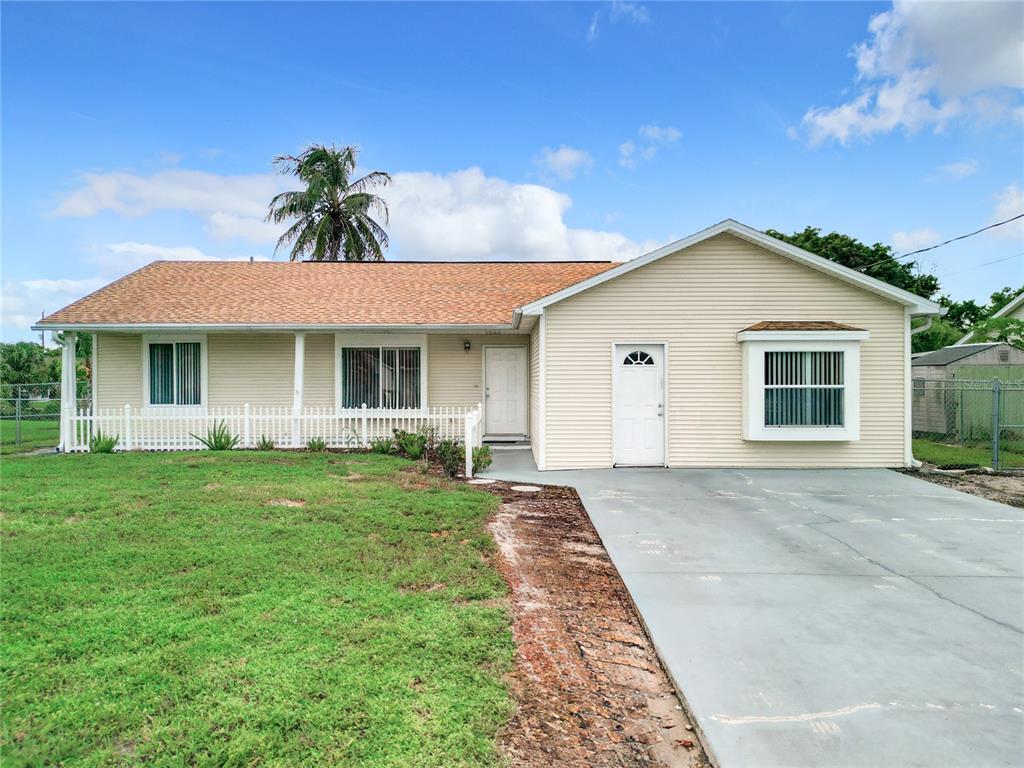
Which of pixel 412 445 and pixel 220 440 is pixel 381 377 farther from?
pixel 220 440

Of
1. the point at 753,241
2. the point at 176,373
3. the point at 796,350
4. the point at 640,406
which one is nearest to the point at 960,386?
the point at 796,350

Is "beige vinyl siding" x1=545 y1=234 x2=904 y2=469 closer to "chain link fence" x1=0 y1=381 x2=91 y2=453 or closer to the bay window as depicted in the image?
the bay window

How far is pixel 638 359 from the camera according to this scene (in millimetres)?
10195

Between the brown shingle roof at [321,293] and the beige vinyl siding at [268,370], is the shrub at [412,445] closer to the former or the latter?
the beige vinyl siding at [268,370]

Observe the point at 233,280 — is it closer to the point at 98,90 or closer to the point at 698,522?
the point at 98,90

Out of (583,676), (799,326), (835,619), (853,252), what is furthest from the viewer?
(853,252)

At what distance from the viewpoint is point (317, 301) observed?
13531 millimetres

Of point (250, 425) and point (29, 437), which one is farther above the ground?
point (250, 425)

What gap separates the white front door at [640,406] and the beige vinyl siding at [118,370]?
11.2 metres

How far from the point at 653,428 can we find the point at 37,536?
872 cm

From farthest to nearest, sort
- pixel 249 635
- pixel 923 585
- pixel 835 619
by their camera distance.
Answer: pixel 923 585
pixel 835 619
pixel 249 635

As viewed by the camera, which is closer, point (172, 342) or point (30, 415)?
point (172, 342)

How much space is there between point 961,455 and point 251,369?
1621 cm

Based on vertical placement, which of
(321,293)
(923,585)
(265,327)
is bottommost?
(923,585)
